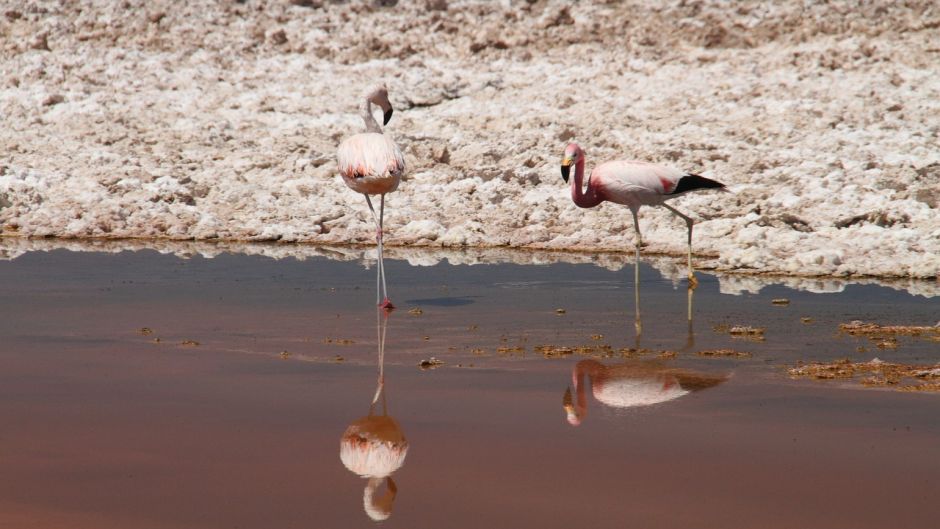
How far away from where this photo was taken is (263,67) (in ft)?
69.6

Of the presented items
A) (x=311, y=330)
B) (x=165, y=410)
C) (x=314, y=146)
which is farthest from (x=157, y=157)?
(x=165, y=410)

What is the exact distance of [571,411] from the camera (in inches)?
241

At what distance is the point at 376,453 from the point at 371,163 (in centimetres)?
528

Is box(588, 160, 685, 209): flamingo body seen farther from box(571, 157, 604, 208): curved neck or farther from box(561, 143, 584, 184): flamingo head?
box(561, 143, 584, 184): flamingo head

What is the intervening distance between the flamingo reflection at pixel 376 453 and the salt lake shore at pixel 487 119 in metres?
6.46

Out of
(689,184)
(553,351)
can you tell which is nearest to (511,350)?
(553,351)

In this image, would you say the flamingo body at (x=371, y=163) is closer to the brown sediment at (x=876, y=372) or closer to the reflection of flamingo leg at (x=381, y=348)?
the reflection of flamingo leg at (x=381, y=348)

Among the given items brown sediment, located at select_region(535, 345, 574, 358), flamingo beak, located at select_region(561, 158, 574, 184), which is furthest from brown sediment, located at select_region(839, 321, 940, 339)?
flamingo beak, located at select_region(561, 158, 574, 184)

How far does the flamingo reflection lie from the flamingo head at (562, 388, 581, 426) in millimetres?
791

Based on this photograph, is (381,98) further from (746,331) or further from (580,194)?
(746,331)

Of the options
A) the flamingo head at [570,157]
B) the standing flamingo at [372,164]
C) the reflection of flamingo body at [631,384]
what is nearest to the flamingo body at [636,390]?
the reflection of flamingo body at [631,384]

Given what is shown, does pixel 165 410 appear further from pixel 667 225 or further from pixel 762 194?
pixel 762 194

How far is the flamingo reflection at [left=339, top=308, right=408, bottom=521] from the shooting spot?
468cm

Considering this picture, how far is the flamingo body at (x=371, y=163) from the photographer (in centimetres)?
1035
